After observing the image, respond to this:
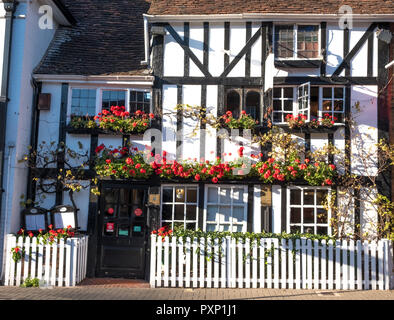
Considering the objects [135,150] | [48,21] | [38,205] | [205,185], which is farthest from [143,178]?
[48,21]

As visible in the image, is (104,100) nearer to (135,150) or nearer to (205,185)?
(135,150)

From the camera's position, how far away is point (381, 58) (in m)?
9.91

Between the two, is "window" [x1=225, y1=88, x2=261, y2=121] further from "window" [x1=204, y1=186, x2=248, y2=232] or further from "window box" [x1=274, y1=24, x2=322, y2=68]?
"window" [x1=204, y1=186, x2=248, y2=232]

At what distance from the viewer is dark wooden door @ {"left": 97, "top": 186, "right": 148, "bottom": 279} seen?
9.80 metres

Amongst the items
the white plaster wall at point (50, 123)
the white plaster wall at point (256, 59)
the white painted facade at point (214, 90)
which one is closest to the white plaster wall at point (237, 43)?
the white painted facade at point (214, 90)

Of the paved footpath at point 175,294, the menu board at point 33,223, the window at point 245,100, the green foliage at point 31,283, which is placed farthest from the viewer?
the window at point 245,100

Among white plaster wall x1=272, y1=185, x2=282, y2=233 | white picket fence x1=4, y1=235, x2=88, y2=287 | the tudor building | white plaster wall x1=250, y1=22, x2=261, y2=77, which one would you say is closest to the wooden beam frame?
the tudor building

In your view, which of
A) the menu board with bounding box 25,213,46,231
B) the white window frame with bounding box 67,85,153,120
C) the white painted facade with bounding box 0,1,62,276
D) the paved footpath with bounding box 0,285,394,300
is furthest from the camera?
the white window frame with bounding box 67,85,153,120

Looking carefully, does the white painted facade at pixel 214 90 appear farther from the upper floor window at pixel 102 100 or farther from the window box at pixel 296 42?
the window box at pixel 296 42

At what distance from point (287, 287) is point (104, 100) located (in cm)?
657

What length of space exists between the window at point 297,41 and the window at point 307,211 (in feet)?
11.3

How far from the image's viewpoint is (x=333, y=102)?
393 inches

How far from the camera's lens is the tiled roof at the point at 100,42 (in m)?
10.6

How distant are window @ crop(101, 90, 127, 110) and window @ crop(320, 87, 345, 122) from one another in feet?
17.2
